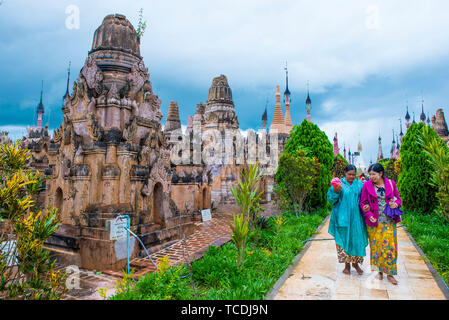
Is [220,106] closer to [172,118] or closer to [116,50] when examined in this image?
[172,118]

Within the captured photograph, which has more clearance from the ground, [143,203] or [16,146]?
[16,146]

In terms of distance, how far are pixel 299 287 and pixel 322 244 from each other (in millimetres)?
2895

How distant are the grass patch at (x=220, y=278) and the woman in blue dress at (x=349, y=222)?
102cm

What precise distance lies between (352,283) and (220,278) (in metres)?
1.94

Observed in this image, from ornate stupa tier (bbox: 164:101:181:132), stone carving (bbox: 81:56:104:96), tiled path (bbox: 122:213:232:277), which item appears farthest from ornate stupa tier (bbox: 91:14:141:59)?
ornate stupa tier (bbox: 164:101:181:132)

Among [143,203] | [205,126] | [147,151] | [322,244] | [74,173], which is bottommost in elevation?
[322,244]

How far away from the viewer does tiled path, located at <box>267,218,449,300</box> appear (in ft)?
12.3

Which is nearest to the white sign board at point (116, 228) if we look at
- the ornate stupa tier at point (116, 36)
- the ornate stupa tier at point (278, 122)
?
the ornate stupa tier at point (116, 36)

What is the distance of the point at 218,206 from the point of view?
14961 mm

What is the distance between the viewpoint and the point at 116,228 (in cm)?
534

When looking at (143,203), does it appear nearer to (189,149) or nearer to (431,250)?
(431,250)

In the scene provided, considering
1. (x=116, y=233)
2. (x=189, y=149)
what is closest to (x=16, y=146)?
(x=116, y=233)
